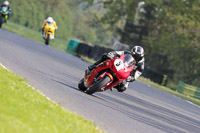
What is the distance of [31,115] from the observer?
7.96 m

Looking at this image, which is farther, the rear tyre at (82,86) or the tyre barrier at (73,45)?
the tyre barrier at (73,45)

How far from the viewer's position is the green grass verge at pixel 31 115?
23.0 ft

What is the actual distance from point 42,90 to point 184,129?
329 cm

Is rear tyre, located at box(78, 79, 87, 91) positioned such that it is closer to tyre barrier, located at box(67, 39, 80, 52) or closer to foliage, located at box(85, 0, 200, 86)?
tyre barrier, located at box(67, 39, 80, 52)

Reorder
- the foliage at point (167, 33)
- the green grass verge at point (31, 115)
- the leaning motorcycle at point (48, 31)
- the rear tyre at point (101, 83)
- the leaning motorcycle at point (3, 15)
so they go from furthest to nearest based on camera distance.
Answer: the foliage at point (167, 33) < the leaning motorcycle at point (3, 15) < the leaning motorcycle at point (48, 31) < the rear tyre at point (101, 83) < the green grass verge at point (31, 115)

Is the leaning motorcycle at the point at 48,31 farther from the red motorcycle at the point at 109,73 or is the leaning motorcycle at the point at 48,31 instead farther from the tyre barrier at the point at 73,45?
the red motorcycle at the point at 109,73

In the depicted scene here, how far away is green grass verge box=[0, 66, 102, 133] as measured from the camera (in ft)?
23.0

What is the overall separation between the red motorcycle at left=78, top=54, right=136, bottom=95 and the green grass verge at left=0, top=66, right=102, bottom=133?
2716 mm

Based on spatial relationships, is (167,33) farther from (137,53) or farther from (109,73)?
(109,73)

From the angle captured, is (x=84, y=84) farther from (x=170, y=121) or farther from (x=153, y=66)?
(x=153, y=66)

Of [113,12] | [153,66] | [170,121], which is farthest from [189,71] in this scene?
[170,121]

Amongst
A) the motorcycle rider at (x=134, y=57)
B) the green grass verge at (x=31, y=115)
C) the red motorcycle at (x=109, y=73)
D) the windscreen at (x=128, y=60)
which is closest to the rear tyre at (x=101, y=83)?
the red motorcycle at (x=109, y=73)

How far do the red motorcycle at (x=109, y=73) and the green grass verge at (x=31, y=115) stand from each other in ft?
8.91

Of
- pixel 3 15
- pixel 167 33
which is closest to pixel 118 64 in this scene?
pixel 3 15
